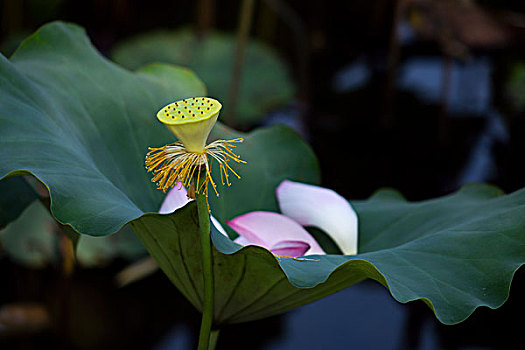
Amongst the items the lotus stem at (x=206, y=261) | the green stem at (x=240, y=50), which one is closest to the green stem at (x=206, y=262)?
the lotus stem at (x=206, y=261)

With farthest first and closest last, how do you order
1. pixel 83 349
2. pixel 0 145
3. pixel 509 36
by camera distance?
pixel 509 36 < pixel 83 349 < pixel 0 145

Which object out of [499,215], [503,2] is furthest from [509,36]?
[499,215]

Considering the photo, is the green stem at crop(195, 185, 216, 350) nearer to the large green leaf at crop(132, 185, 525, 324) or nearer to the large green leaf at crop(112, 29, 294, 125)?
the large green leaf at crop(132, 185, 525, 324)

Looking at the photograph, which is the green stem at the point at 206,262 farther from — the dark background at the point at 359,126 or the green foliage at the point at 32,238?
the green foliage at the point at 32,238

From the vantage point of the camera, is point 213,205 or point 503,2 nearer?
point 213,205

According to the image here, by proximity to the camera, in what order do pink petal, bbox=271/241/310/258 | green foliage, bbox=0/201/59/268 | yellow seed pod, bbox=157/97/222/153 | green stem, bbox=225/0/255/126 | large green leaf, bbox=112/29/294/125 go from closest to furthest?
yellow seed pod, bbox=157/97/222/153 → pink petal, bbox=271/241/310/258 → green foliage, bbox=0/201/59/268 → green stem, bbox=225/0/255/126 → large green leaf, bbox=112/29/294/125

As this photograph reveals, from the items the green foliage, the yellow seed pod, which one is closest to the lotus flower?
the yellow seed pod

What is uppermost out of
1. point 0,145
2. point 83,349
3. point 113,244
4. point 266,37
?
point 0,145

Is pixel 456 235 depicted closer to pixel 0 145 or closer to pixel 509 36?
pixel 0 145
